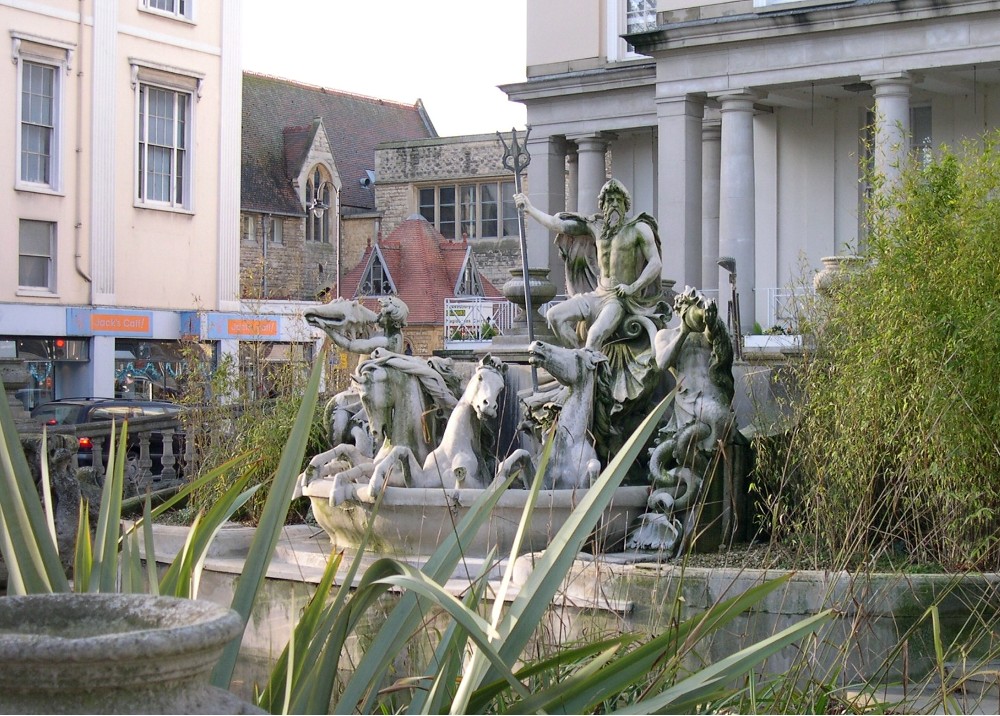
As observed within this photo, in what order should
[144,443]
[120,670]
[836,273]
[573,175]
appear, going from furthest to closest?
[573,175] < [144,443] < [836,273] < [120,670]

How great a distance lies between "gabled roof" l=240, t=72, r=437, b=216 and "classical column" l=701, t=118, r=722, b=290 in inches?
834

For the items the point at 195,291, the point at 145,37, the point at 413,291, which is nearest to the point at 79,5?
the point at 145,37

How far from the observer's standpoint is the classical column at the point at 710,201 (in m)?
27.8

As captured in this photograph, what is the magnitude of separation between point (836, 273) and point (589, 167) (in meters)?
20.8

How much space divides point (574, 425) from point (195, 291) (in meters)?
25.5

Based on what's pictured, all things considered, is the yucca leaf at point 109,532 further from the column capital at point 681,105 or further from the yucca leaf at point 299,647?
the column capital at point 681,105

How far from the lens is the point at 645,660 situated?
3.51m

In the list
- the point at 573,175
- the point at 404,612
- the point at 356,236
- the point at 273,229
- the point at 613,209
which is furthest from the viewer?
the point at 356,236

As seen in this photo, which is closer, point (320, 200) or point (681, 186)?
point (681, 186)

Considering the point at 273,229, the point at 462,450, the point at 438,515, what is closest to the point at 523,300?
the point at 462,450

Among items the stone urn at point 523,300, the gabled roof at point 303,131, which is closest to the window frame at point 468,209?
the gabled roof at point 303,131

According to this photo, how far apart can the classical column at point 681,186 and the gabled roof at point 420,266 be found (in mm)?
18833

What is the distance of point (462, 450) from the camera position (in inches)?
375

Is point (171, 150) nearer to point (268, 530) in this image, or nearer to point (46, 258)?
point (46, 258)
